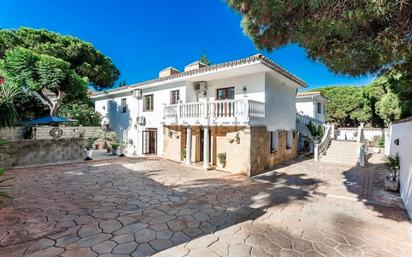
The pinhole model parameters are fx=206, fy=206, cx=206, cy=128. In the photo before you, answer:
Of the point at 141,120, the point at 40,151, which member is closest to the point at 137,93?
the point at 141,120

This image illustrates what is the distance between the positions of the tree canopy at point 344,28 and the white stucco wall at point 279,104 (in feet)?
23.8

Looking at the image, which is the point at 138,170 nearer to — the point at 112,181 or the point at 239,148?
the point at 112,181

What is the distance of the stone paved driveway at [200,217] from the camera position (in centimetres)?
450

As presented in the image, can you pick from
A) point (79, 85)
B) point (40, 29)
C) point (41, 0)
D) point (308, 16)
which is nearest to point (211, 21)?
point (79, 85)

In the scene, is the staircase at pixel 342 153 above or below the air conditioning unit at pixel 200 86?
below

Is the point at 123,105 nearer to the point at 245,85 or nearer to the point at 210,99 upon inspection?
the point at 210,99

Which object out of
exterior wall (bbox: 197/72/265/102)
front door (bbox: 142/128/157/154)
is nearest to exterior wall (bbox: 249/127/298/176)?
exterior wall (bbox: 197/72/265/102)

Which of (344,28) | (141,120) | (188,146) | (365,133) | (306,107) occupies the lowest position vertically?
(188,146)

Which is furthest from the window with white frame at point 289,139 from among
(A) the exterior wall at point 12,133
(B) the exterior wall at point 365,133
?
(A) the exterior wall at point 12,133

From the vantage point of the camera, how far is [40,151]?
43.7ft

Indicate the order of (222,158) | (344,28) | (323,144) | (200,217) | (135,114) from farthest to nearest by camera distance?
(135,114), (323,144), (222,158), (200,217), (344,28)

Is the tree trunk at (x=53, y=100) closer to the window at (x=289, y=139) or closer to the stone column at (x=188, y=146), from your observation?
the stone column at (x=188, y=146)

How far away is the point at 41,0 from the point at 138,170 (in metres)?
17.4

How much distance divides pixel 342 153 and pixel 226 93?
1030 cm
